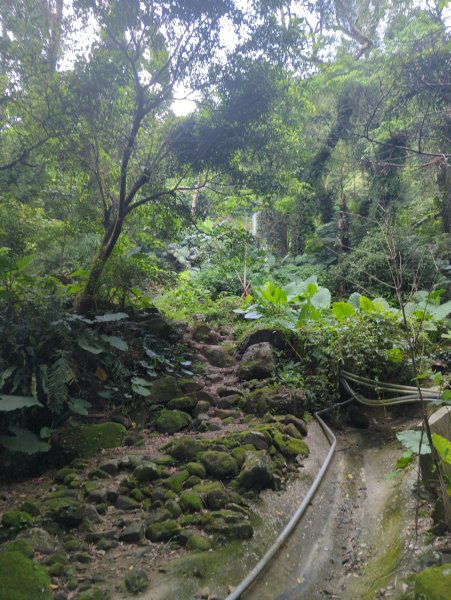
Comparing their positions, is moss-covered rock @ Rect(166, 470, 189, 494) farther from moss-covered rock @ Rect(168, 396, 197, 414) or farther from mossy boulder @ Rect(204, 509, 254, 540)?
moss-covered rock @ Rect(168, 396, 197, 414)

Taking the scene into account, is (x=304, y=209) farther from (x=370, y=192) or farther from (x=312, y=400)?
(x=312, y=400)

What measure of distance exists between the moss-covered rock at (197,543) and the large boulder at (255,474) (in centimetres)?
75

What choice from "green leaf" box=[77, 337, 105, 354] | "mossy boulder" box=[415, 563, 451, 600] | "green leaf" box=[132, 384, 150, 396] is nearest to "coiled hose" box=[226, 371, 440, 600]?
"mossy boulder" box=[415, 563, 451, 600]

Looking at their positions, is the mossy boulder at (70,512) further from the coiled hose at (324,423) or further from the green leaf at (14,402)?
the coiled hose at (324,423)

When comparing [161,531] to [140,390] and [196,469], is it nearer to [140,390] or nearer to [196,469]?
[196,469]

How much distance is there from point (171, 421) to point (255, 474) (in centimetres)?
148

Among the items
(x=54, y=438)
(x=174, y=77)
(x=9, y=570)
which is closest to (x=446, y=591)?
(x=9, y=570)

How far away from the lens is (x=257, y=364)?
571 cm

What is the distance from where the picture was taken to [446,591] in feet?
5.23

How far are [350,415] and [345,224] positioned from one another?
7.78 m

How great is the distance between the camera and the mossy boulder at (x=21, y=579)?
1880mm

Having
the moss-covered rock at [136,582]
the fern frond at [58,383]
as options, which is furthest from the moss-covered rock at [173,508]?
the fern frond at [58,383]

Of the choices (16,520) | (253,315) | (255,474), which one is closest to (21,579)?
(16,520)

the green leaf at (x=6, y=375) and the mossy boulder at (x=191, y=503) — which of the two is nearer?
the mossy boulder at (x=191, y=503)
